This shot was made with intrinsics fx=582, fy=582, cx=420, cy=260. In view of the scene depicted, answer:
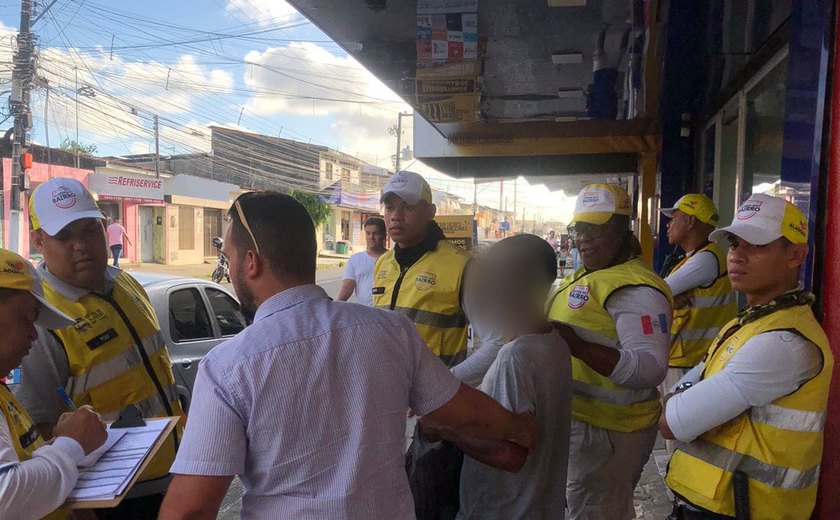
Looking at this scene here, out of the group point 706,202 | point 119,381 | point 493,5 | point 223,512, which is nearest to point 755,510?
point 119,381

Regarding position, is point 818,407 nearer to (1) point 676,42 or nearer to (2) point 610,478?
(2) point 610,478

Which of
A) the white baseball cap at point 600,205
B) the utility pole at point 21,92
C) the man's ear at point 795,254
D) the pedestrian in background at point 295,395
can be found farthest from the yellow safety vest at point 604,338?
the utility pole at point 21,92

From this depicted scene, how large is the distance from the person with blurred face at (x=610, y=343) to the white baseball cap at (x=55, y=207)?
1914 mm

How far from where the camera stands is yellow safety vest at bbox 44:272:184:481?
212 centimetres

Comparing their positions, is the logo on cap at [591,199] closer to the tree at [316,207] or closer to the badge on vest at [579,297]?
the badge on vest at [579,297]

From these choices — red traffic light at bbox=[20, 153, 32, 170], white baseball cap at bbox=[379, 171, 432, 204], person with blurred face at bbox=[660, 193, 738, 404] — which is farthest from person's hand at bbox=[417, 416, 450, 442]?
red traffic light at bbox=[20, 153, 32, 170]

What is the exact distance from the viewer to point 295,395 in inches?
48.1

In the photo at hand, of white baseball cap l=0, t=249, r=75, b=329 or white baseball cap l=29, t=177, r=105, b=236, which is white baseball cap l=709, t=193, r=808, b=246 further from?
white baseball cap l=29, t=177, r=105, b=236

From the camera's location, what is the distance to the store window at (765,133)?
12.8 feet

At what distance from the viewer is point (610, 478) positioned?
8.07 ft

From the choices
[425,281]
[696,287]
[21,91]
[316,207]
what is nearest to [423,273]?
[425,281]

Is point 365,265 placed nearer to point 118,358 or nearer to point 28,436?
point 118,358

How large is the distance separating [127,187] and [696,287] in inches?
1049

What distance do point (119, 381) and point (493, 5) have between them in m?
3.73
